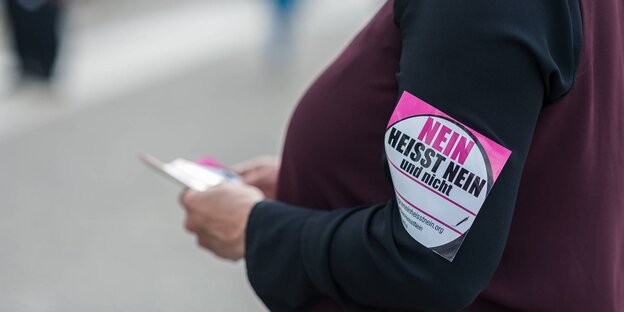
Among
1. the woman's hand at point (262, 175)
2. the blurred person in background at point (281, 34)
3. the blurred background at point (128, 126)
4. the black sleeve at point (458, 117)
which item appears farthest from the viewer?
the blurred person in background at point (281, 34)

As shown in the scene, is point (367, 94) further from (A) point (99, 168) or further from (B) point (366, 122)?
(A) point (99, 168)

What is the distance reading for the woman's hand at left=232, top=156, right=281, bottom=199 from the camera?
4.89ft

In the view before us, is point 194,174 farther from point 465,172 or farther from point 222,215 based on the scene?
point 465,172

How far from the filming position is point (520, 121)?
2.86ft

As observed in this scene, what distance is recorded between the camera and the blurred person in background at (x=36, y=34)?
204 inches

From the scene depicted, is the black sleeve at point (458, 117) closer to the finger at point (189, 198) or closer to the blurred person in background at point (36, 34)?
the finger at point (189, 198)

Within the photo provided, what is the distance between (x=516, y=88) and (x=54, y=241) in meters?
2.83

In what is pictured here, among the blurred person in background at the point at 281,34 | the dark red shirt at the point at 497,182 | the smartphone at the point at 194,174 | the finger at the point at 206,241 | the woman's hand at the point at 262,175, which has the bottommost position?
the blurred person in background at the point at 281,34

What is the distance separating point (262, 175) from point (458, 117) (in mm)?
669

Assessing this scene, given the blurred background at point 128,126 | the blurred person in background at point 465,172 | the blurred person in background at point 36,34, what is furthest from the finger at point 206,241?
the blurred person in background at point 36,34

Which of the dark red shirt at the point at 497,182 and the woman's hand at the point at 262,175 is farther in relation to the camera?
the woman's hand at the point at 262,175

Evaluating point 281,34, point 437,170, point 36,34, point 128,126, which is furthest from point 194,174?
point 281,34

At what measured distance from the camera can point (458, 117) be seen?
883 millimetres

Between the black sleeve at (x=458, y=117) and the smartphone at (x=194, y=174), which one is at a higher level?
the black sleeve at (x=458, y=117)
